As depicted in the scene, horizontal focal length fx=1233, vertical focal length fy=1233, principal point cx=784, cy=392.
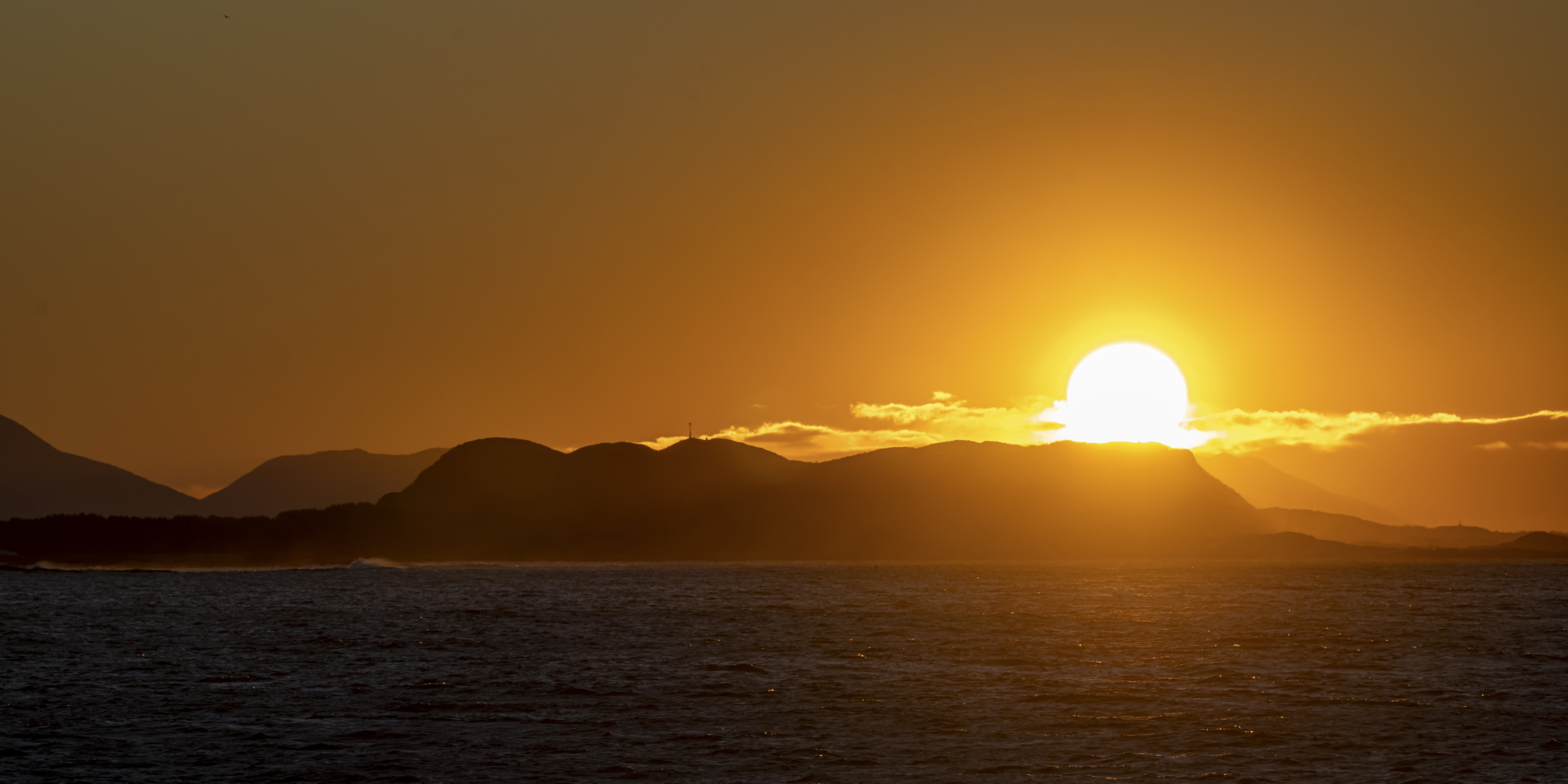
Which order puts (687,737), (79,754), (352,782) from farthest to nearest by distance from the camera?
(687,737)
(79,754)
(352,782)

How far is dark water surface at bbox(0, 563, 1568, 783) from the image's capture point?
44.7 m

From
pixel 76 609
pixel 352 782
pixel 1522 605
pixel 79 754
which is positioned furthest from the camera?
pixel 1522 605

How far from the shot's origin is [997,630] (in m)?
109

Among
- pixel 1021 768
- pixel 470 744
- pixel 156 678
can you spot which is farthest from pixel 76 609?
pixel 1021 768

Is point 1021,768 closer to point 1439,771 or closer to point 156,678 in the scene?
point 1439,771

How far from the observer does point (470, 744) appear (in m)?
48.6

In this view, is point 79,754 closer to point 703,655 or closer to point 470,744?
point 470,744

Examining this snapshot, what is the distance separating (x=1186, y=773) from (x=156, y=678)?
57.2m

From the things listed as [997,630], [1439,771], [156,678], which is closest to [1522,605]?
[997,630]

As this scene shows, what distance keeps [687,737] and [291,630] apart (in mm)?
71553

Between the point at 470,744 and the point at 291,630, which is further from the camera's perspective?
the point at 291,630

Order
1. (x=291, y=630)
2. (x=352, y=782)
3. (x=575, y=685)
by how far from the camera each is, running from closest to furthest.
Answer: (x=352, y=782) → (x=575, y=685) → (x=291, y=630)

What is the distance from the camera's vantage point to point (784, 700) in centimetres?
6159

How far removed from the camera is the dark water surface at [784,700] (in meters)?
44.7
